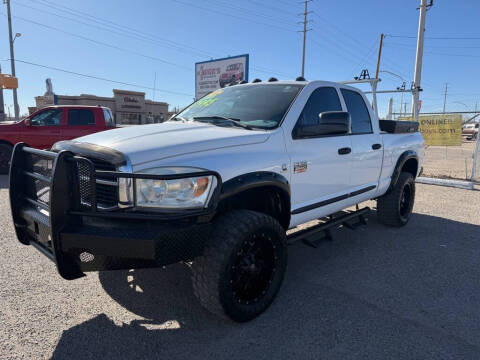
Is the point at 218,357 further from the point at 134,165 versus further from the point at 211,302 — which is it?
the point at 134,165

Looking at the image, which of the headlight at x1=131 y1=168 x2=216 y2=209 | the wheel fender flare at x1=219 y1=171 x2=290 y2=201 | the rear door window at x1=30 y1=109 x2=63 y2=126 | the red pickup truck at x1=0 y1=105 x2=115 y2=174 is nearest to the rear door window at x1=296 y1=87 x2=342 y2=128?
the wheel fender flare at x1=219 y1=171 x2=290 y2=201

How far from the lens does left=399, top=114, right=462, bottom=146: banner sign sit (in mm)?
9461

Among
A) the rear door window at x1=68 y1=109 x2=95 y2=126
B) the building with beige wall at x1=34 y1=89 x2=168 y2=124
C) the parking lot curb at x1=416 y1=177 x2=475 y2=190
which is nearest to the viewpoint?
the parking lot curb at x1=416 y1=177 x2=475 y2=190

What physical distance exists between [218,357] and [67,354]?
38.7 inches

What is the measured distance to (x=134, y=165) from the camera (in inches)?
81.7

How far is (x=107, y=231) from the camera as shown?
6.73 feet

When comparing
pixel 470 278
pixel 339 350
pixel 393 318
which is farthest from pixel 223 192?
pixel 470 278

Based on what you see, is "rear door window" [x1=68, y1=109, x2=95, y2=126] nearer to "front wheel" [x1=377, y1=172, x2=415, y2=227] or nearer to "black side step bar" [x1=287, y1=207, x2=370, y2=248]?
"black side step bar" [x1=287, y1=207, x2=370, y2=248]

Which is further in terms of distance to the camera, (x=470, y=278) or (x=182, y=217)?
(x=470, y=278)

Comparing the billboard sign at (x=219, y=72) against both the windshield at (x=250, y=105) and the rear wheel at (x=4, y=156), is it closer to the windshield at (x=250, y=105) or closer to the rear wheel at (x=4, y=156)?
the rear wheel at (x=4, y=156)

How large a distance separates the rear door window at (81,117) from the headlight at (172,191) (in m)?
8.20

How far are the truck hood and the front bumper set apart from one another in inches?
9.8

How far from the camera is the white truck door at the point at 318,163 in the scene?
2969mm

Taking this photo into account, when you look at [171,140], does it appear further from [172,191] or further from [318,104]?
[318,104]
